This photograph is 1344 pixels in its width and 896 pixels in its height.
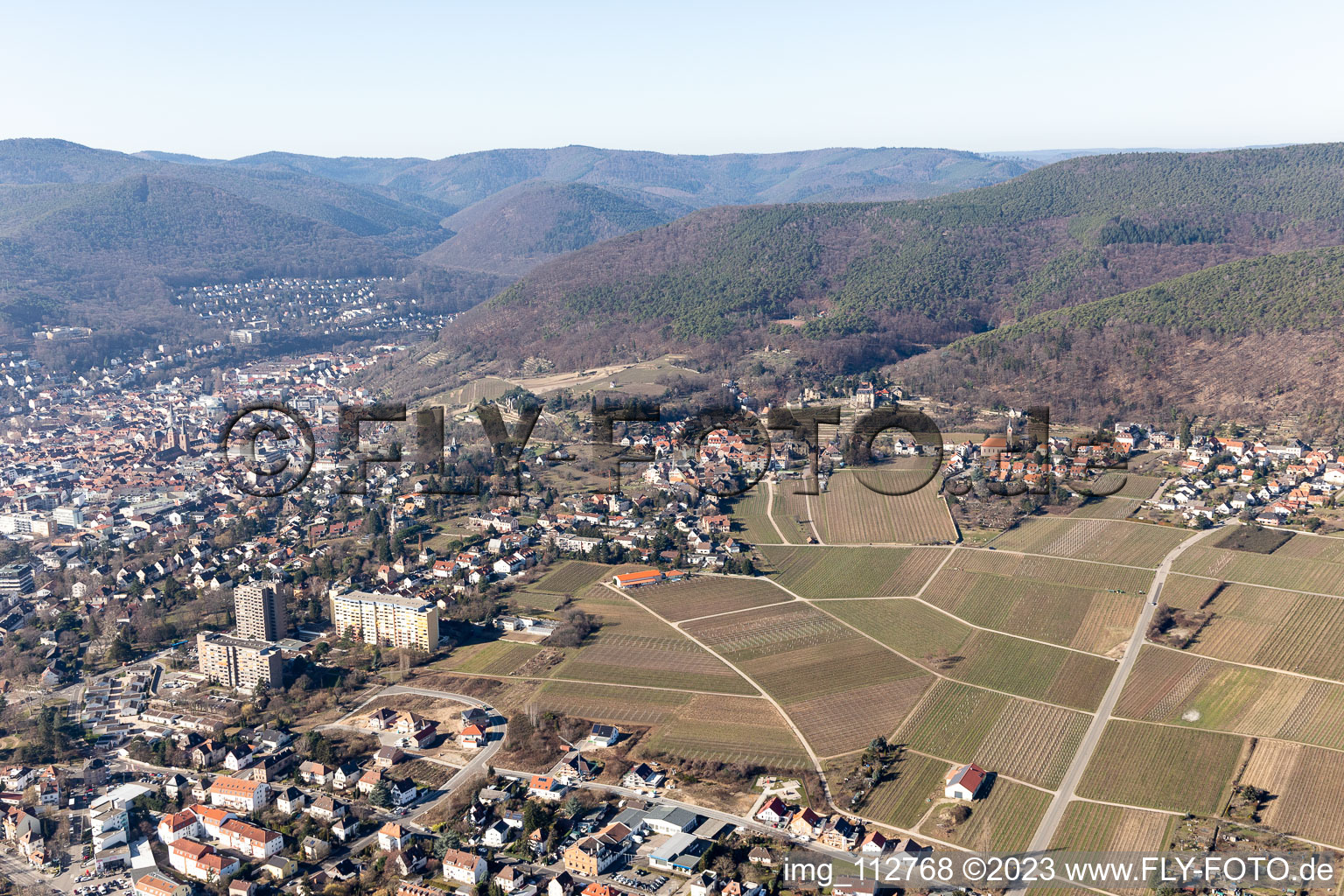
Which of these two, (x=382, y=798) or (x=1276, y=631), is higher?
(x=1276, y=631)

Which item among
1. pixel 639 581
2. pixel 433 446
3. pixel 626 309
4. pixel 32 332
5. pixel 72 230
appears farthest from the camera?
pixel 72 230

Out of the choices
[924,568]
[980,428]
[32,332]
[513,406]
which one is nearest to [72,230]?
[32,332]

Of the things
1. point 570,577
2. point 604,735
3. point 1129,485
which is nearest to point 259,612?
point 570,577

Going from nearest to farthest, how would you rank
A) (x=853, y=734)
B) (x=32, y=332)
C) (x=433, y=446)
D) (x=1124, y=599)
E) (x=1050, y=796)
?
(x=1050, y=796) < (x=853, y=734) < (x=1124, y=599) < (x=433, y=446) < (x=32, y=332)

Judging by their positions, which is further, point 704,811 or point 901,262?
point 901,262

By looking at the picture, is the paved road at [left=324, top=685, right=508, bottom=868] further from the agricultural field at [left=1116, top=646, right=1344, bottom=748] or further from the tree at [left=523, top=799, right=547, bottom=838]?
the agricultural field at [left=1116, top=646, right=1344, bottom=748]

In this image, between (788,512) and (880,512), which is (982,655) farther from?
(788,512)

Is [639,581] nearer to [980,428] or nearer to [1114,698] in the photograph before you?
[1114,698]
